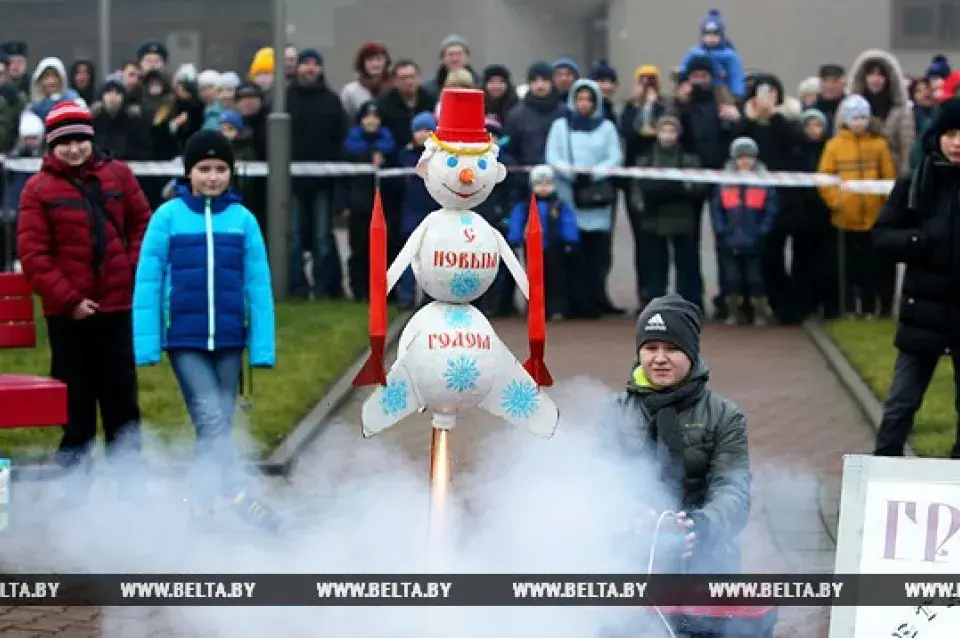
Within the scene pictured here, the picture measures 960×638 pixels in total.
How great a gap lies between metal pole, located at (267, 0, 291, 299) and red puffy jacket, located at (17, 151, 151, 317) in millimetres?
6567

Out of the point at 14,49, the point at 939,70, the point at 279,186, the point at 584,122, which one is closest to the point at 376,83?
the point at 279,186

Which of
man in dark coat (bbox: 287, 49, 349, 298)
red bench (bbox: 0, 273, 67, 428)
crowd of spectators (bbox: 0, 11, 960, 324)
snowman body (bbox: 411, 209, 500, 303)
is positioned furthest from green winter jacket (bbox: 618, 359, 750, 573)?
man in dark coat (bbox: 287, 49, 349, 298)

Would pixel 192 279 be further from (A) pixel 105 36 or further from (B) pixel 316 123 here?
(A) pixel 105 36

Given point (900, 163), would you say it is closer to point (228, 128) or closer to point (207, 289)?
point (228, 128)

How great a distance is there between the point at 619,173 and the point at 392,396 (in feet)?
32.2

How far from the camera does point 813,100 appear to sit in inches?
730

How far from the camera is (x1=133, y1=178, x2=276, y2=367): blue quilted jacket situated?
31.2 ft

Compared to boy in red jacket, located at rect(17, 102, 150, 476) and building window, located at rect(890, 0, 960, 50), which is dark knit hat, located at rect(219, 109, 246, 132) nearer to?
boy in red jacket, located at rect(17, 102, 150, 476)

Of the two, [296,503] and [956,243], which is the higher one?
[956,243]

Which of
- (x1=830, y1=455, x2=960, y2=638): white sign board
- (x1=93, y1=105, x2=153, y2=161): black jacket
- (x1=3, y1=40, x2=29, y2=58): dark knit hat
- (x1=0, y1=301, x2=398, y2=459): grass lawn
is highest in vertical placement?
(x1=3, y1=40, x2=29, y2=58): dark knit hat

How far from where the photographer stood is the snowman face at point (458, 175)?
6938mm

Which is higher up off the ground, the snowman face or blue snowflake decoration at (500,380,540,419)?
the snowman face

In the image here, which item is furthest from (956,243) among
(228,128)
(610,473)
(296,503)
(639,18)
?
(639,18)

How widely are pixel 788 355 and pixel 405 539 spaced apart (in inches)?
283
